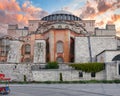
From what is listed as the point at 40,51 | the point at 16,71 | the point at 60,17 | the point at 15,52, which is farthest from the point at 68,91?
the point at 60,17

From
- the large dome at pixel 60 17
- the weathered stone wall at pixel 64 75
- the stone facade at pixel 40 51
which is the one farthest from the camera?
the large dome at pixel 60 17

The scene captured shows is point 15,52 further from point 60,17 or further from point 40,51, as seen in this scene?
point 60,17

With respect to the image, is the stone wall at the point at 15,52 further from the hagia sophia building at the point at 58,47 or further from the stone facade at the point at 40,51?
the stone facade at the point at 40,51

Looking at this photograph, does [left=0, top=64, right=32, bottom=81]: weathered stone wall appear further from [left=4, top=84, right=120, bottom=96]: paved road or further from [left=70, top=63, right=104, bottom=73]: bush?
[left=4, top=84, right=120, bottom=96]: paved road

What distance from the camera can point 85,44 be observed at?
4381 centimetres

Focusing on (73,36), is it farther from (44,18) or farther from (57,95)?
(57,95)

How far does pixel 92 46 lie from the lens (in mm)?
43562

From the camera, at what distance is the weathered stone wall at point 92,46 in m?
42.8

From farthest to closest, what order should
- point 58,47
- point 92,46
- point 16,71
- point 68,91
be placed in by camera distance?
point 58,47
point 92,46
point 16,71
point 68,91

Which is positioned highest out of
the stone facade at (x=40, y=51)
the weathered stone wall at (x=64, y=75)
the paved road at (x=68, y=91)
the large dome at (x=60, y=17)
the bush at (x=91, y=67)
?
the large dome at (x=60, y=17)

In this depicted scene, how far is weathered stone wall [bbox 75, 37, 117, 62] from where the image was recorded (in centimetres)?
4276

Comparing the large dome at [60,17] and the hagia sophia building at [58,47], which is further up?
the large dome at [60,17]

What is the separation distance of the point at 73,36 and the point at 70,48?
2859 mm

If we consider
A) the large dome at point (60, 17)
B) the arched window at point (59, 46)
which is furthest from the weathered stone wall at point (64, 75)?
the large dome at point (60, 17)
